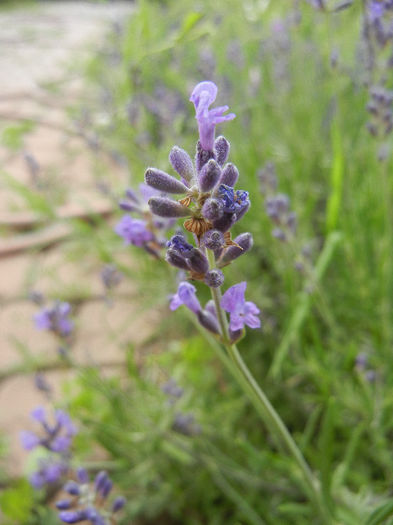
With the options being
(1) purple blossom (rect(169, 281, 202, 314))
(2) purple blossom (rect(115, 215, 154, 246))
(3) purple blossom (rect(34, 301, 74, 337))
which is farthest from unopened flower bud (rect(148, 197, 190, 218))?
(3) purple blossom (rect(34, 301, 74, 337))

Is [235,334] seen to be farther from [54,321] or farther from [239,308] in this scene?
[54,321]

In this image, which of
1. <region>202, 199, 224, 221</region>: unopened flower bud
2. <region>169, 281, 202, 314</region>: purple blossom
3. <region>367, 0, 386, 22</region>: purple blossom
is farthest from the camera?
<region>367, 0, 386, 22</region>: purple blossom

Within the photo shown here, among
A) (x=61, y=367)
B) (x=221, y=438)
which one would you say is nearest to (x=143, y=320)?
(x=61, y=367)

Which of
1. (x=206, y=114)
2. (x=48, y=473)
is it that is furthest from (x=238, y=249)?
(x=48, y=473)

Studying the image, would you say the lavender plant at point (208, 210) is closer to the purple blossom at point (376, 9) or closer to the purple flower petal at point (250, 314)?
the purple flower petal at point (250, 314)

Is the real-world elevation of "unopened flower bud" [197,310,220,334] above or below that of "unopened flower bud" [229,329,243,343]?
above

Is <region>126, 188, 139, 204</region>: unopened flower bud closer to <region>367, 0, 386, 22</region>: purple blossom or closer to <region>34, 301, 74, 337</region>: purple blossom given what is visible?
<region>34, 301, 74, 337</region>: purple blossom

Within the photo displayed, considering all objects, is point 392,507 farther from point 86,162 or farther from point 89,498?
point 86,162
